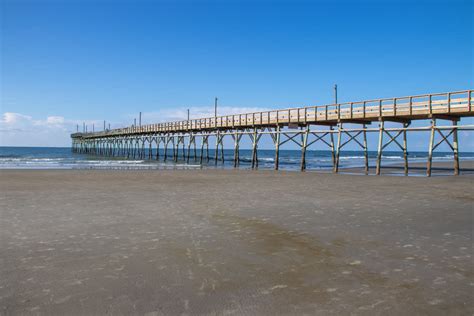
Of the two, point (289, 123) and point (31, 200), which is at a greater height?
point (289, 123)

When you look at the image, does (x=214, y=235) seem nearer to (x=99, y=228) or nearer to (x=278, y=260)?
(x=278, y=260)

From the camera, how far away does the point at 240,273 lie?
14.8ft

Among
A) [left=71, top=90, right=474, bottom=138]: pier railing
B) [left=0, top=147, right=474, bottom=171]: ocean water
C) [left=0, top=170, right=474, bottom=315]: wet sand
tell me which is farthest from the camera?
[left=0, top=147, right=474, bottom=171]: ocean water

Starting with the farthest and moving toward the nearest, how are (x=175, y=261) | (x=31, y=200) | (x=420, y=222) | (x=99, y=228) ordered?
1. (x=31, y=200)
2. (x=420, y=222)
3. (x=99, y=228)
4. (x=175, y=261)

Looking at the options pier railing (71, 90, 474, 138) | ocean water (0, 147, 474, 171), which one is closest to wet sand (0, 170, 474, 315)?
pier railing (71, 90, 474, 138)

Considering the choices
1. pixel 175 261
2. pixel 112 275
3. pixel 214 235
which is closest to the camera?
pixel 112 275

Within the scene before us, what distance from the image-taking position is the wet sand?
3652mm

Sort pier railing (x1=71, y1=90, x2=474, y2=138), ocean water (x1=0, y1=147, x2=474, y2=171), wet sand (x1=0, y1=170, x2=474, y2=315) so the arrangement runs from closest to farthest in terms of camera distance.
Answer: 1. wet sand (x1=0, y1=170, x2=474, y2=315)
2. pier railing (x1=71, y1=90, x2=474, y2=138)
3. ocean water (x1=0, y1=147, x2=474, y2=171)

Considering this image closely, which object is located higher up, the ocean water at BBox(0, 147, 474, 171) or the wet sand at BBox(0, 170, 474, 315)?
the ocean water at BBox(0, 147, 474, 171)

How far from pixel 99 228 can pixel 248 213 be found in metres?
3.10

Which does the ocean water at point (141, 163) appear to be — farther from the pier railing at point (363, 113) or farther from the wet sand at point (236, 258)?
the wet sand at point (236, 258)

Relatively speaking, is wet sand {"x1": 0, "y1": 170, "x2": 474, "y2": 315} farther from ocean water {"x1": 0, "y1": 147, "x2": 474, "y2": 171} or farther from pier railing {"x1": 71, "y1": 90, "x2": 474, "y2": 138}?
ocean water {"x1": 0, "y1": 147, "x2": 474, "y2": 171}

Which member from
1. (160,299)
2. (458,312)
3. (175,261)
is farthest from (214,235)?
(458,312)

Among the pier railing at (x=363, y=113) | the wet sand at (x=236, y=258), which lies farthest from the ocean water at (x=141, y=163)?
the wet sand at (x=236, y=258)
